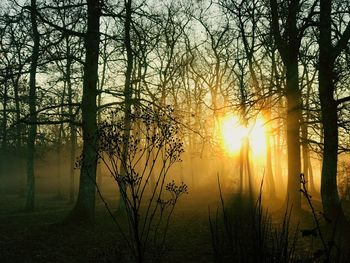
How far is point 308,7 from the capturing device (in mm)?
12602

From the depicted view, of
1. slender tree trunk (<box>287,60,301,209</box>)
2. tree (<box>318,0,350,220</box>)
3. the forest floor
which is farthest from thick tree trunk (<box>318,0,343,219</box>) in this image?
slender tree trunk (<box>287,60,301,209</box>)

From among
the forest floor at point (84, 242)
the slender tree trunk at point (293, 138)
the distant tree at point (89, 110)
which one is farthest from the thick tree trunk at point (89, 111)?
the slender tree trunk at point (293, 138)

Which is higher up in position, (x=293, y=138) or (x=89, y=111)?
(x=89, y=111)

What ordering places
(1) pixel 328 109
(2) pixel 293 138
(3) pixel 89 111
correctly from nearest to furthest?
(1) pixel 328 109 < (3) pixel 89 111 < (2) pixel 293 138

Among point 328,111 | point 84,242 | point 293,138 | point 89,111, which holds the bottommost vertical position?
point 84,242

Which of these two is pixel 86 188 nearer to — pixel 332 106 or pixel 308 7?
pixel 332 106

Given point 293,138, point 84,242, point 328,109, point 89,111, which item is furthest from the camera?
point 293,138

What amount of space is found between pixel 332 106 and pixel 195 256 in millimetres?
5250

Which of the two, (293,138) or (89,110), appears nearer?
(89,110)

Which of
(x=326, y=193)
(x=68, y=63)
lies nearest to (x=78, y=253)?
(x=326, y=193)

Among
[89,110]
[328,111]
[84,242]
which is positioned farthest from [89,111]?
[328,111]

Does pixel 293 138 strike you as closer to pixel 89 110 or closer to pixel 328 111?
pixel 328 111

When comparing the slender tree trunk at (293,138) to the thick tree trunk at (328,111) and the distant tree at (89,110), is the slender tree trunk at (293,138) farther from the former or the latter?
the distant tree at (89,110)

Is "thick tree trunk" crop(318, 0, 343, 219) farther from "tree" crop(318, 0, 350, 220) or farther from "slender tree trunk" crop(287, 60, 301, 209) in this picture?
"slender tree trunk" crop(287, 60, 301, 209)
